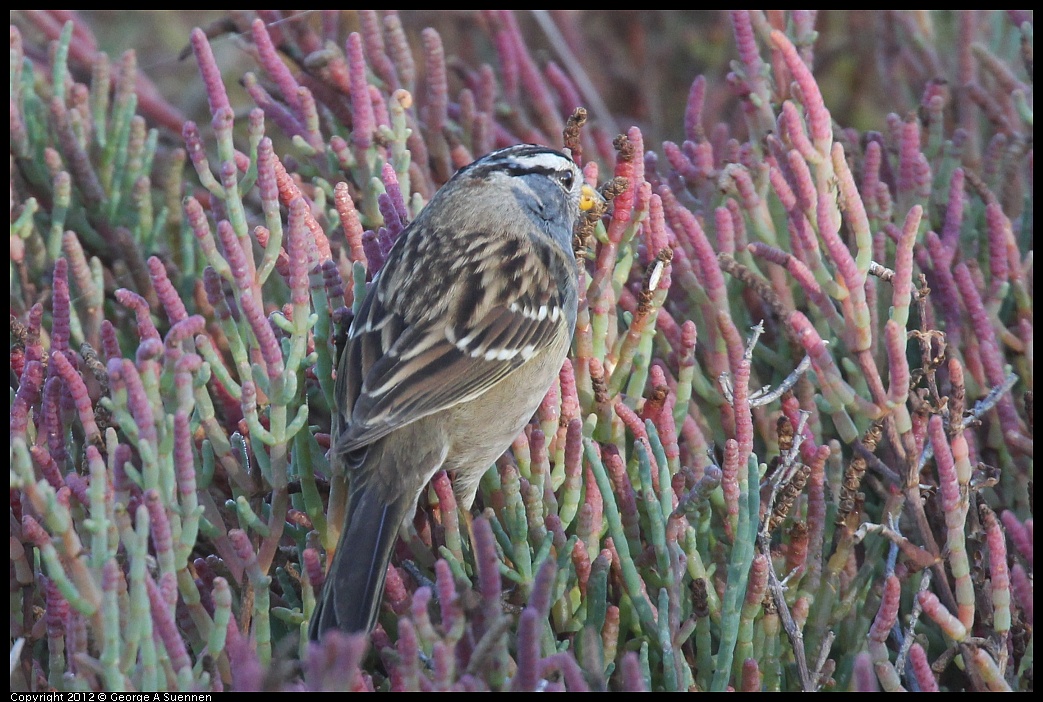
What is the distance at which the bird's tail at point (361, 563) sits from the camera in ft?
7.16

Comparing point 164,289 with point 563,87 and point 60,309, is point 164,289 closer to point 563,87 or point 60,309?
point 60,309

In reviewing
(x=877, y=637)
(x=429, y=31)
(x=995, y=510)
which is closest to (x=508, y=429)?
(x=877, y=637)

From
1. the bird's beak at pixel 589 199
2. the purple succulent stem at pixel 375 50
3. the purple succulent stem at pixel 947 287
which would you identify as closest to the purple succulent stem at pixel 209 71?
the purple succulent stem at pixel 375 50

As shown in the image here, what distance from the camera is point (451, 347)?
2814mm

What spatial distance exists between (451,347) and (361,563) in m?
0.75

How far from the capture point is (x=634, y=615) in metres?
2.42

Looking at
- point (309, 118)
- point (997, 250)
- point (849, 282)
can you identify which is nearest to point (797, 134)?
point (849, 282)

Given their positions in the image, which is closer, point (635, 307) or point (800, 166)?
point (800, 166)

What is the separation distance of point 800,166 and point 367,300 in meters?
1.25

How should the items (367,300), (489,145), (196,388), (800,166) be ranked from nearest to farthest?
(196,388)
(800,166)
(367,300)
(489,145)

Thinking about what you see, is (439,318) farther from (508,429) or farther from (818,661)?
(818,661)

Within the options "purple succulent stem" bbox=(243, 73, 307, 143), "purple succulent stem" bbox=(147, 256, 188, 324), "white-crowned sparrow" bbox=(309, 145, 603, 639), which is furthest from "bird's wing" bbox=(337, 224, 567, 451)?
"purple succulent stem" bbox=(243, 73, 307, 143)

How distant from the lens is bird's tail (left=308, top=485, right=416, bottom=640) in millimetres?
2182

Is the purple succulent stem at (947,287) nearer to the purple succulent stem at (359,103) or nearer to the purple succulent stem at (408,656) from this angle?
the purple succulent stem at (359,103)
